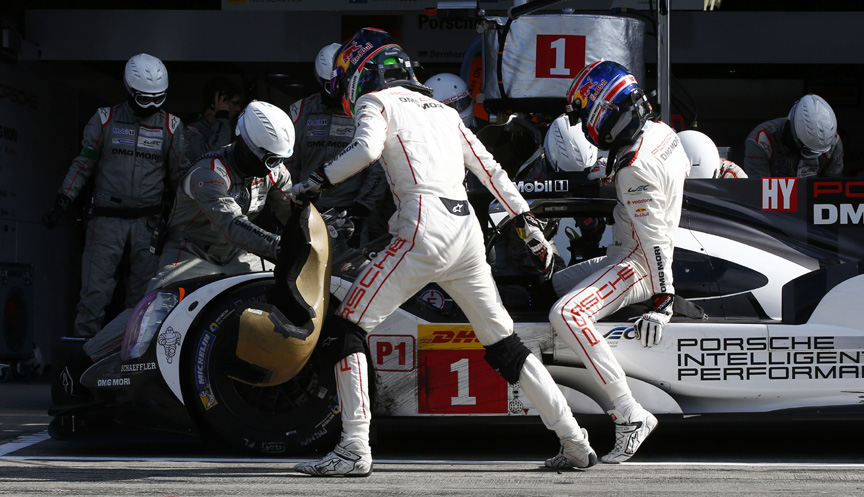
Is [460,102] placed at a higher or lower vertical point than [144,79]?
lower

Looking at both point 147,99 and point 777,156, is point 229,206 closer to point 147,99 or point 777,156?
point 147,99

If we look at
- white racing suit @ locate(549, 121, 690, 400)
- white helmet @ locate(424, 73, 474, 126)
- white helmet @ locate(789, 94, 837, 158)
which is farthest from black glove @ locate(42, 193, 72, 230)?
white helmet @ locate(789, 94, 837, 158)

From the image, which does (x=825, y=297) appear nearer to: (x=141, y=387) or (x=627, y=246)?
(x=627, y=246)

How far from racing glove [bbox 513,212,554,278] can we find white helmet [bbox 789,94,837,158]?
11.1 feet

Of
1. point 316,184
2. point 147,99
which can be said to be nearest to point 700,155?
point 316,184

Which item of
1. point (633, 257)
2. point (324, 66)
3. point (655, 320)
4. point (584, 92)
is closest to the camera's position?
point (655, 320)

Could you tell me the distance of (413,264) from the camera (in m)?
4.51

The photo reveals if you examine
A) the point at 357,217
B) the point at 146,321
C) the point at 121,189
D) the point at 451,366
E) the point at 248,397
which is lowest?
the point at 248,397

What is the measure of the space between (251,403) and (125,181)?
11.4 ft

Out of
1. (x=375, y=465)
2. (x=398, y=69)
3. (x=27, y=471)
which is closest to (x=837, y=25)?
(x=398, y=69)

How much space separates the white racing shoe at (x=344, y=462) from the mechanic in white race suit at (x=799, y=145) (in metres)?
4.18

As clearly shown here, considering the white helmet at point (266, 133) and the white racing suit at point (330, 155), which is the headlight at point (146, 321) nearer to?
the white helmet at point (266, 133)

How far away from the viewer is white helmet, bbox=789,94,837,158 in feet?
24.8

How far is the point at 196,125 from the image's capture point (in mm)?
8844
